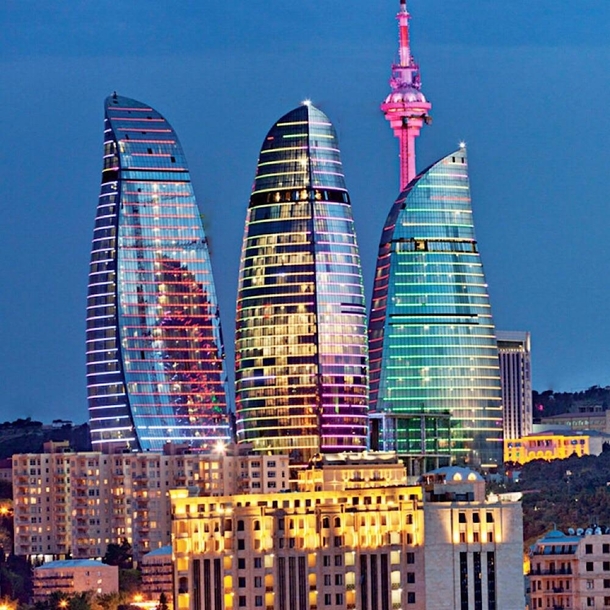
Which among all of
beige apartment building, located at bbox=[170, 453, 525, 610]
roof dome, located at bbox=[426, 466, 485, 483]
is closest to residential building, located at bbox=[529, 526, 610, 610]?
roof dome, located at bbox=[426, 466, 485, 483]

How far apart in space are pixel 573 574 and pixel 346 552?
24667 millimetres

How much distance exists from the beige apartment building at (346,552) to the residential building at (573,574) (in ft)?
57.9

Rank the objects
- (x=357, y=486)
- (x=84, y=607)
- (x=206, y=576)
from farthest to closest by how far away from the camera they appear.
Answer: (x=84, y=607) → (x=357, y=486) → (x=206, y=576)

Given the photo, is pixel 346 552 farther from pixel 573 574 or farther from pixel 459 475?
pixel 573 574

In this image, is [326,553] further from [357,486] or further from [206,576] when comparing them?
[357,486]

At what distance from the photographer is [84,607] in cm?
19888

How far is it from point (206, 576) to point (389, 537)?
31.8ft

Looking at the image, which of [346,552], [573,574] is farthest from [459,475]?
[573,574]

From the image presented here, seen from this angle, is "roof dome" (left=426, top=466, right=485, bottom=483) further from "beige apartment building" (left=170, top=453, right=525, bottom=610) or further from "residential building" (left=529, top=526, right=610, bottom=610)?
"residential building" (left=529, top=526, right=610, bottom=610)

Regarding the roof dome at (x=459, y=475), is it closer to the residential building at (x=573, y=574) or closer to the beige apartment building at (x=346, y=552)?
the beige apartment building at (x=346, y=552)

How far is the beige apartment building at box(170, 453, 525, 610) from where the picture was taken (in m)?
160

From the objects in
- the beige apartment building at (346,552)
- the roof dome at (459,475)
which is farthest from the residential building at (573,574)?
the beige apartment building at (346,552)

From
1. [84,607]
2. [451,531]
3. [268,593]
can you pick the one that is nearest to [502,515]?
[451,531]

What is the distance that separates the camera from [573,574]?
182500 mm
